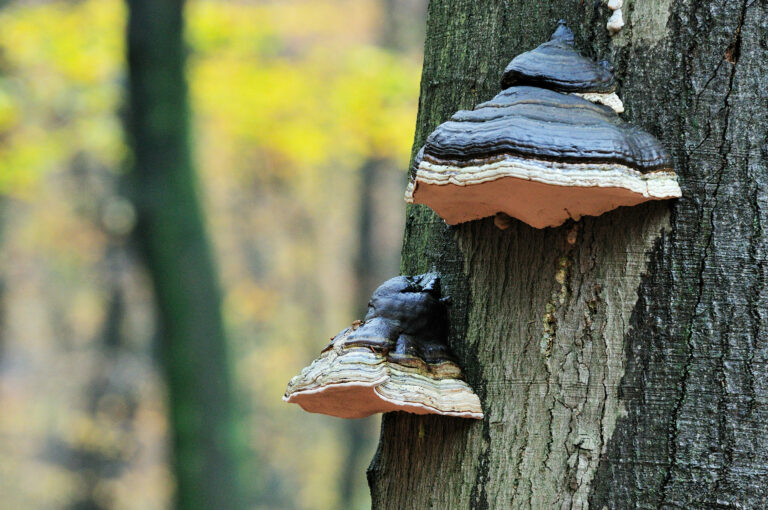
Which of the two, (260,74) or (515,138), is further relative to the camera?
(260,74)

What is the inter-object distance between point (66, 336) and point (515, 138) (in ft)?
87.7

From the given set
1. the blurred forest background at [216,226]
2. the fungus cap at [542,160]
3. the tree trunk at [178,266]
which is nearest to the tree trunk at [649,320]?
the fungus cap at [542,160]

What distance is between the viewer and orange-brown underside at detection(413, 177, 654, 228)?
61.9 inches

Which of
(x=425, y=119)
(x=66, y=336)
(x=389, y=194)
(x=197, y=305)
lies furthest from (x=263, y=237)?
(x=425, y=119)

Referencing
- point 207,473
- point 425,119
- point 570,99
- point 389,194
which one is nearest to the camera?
point 570,99

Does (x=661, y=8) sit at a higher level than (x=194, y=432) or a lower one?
higher

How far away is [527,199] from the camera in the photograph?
65.3 inches

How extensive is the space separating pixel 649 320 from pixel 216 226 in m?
20.4

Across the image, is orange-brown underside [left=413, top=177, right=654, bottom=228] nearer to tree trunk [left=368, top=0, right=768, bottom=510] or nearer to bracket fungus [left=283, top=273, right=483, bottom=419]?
tree trunk [left=368, top=0, right=768, bottom=510]

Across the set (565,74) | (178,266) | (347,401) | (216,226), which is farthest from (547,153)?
(216,226)

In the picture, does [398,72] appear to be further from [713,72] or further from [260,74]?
[713,72]

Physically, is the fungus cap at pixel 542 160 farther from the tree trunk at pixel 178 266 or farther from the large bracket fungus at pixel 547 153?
the tree trunk at pixel 178 266

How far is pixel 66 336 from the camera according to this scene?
25.5m

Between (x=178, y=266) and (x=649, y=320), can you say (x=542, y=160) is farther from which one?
(x=178, y=266)
